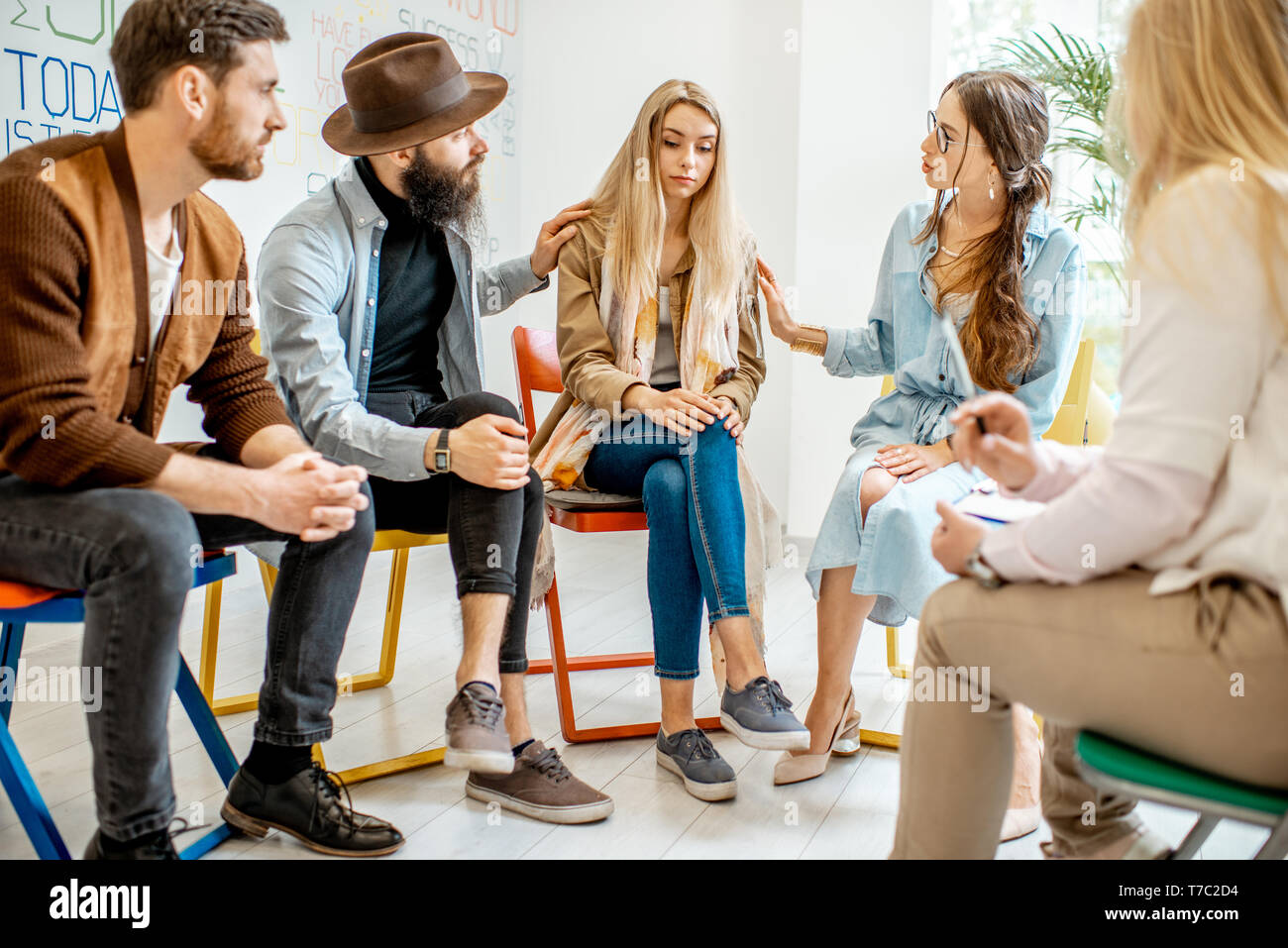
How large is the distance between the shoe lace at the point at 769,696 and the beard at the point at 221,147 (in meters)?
1.23

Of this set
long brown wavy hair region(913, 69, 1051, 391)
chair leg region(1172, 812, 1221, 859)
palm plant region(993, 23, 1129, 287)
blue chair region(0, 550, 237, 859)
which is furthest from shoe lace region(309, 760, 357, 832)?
palm plant region(993, 23, 1129, 287)

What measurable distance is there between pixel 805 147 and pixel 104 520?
3.09 metres

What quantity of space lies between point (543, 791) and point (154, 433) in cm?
88

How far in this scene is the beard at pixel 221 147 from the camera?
5.08 ft

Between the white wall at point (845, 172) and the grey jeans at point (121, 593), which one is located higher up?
the white wall at point (845, 172)

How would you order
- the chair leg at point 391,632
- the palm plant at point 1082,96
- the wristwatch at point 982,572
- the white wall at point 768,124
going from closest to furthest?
the wristwatch at point 982,572, the chair leg at point 391,632, the palm plant at point 1082,96, the white wall at point 768,124

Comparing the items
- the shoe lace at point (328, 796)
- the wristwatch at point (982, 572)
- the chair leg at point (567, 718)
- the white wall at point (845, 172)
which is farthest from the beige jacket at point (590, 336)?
the white wall at point (845, 172)

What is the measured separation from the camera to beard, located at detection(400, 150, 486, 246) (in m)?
2.10

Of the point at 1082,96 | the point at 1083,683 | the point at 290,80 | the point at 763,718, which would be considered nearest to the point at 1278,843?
the point at 1083,683

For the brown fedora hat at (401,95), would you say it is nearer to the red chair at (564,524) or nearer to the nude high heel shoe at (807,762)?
the red chair at (564,524)

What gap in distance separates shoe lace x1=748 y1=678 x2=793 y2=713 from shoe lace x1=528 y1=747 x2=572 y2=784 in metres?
0.37

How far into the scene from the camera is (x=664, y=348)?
7.80 ft
